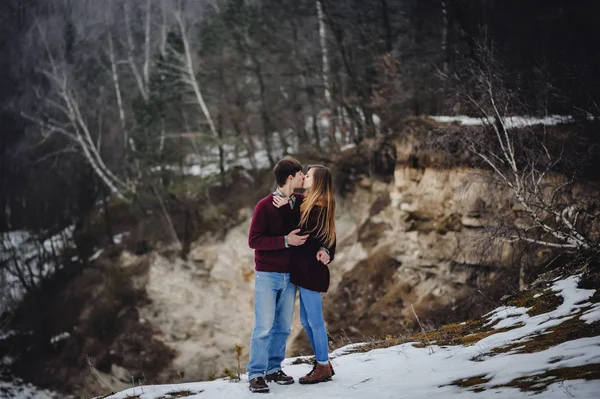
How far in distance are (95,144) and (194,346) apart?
500 inches

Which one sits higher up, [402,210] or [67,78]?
[67,78]

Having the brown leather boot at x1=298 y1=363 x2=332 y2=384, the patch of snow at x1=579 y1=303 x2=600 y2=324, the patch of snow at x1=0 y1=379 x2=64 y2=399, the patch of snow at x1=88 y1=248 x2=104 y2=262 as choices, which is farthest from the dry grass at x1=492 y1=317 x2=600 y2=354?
the patch of snow at x1=88 y1=248 x2=104 y2=262

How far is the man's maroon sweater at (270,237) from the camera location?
14.5 feet

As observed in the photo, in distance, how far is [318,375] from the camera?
4355 mm

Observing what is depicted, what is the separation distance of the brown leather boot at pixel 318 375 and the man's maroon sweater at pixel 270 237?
93 centimetres

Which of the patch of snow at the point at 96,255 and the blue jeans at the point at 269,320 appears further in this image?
the patch of snow at the point at 96,255

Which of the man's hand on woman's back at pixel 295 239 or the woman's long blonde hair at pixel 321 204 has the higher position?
the woman's long blonde hair at pixel 321 204

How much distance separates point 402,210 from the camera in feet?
49.6

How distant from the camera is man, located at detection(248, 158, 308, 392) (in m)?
4.37

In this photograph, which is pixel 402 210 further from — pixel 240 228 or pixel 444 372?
pixel 444 372

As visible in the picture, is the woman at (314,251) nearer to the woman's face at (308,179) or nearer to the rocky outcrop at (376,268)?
the woman's face at (308,179)

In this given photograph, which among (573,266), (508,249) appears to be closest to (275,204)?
(573,266)

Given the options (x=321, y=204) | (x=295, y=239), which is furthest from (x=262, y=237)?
(x=321, y=204)

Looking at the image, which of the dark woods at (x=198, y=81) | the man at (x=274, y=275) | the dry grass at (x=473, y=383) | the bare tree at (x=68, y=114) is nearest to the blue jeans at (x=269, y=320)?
the man at (x=274, y=275)
